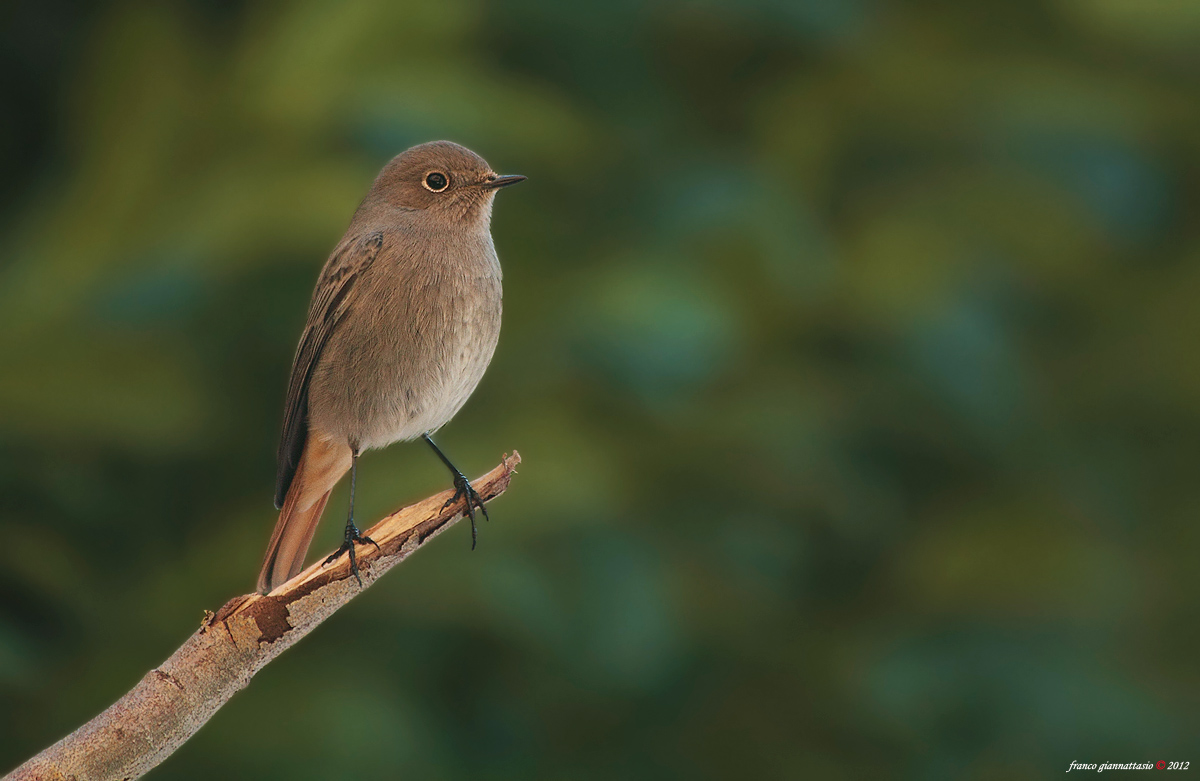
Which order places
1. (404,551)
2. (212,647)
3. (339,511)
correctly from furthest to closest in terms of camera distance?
(339,511), (404,551), (212,647)

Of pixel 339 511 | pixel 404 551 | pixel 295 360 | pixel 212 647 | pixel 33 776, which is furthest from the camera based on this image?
pixel 339 511

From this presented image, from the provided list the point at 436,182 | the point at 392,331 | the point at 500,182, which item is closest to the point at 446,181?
the point at 436,182

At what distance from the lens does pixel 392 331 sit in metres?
3.18

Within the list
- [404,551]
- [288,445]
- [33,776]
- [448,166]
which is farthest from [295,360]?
[33,776]

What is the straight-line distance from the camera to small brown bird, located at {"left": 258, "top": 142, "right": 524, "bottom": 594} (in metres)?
3.16

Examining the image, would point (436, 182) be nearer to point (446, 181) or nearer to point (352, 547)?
point (446, 181)

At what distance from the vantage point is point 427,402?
3219 millimetres

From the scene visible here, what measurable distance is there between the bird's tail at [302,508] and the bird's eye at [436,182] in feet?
2.70

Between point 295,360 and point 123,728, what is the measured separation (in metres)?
1.44

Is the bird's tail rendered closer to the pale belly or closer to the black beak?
the pale belly

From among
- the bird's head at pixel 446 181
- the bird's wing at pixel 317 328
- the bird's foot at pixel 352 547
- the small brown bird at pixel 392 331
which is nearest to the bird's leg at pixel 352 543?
the bird's foot at pixel 352 547

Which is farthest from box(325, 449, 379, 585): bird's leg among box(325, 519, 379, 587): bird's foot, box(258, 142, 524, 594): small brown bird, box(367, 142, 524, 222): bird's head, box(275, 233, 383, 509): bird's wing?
box(367, 142, 524, 222): bird's head

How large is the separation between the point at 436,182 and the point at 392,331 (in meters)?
0.53

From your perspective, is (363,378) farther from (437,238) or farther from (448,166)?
(448,166)
